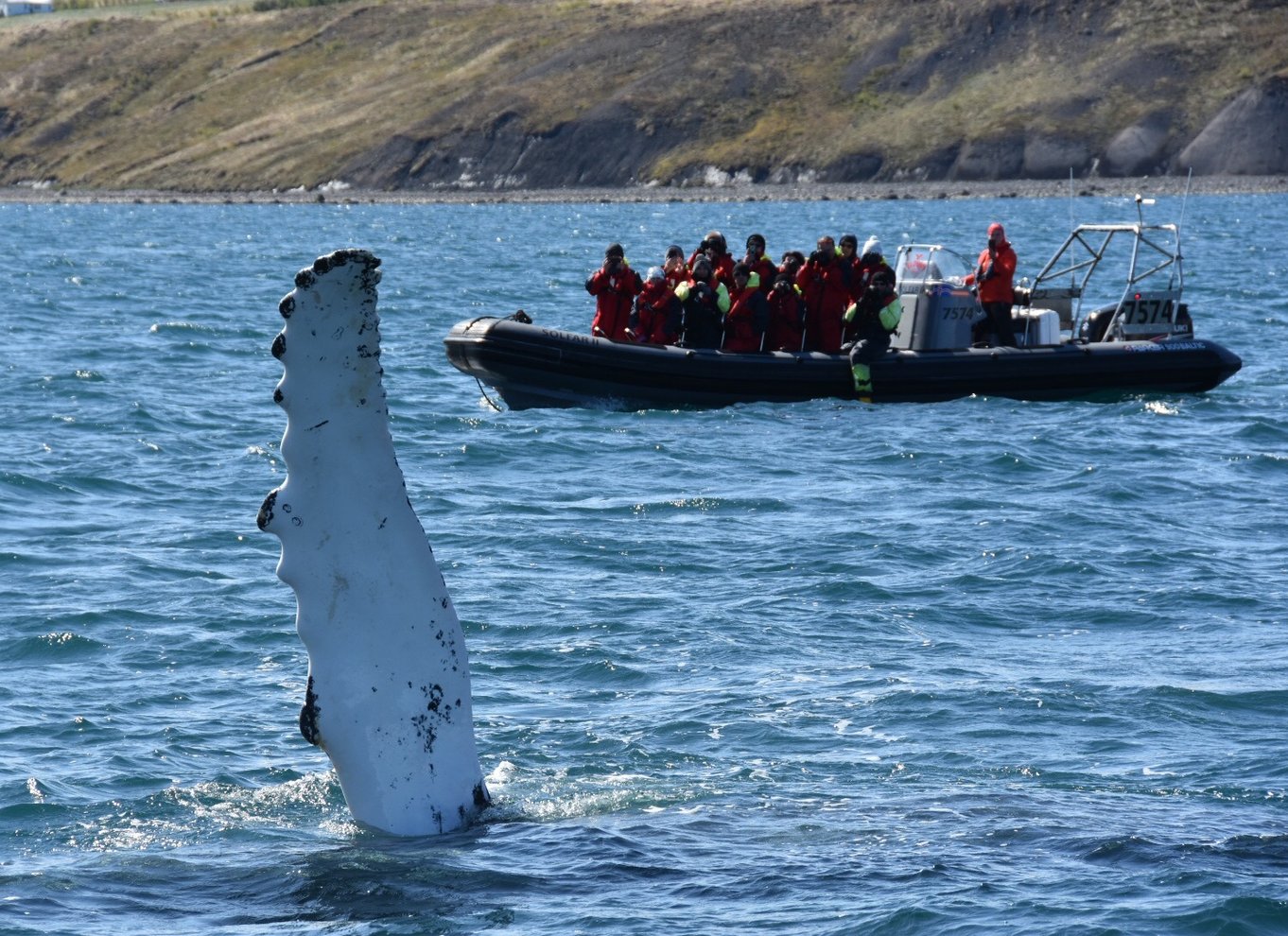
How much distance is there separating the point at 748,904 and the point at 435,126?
124112 millimetres

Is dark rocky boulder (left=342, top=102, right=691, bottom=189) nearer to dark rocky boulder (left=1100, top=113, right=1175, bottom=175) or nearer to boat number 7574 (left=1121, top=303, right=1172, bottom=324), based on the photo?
dark rocky boulder (left=1100, top=113, right=1175, bottom=175)

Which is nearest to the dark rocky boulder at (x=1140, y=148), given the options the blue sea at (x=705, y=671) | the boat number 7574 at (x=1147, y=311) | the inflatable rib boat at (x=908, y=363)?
the boat number 7574 at (x=1147, y=311)

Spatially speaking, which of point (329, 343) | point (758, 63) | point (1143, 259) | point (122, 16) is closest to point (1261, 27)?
point (758, 63)

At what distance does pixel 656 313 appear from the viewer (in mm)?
23875

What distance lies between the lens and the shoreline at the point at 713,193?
350ft

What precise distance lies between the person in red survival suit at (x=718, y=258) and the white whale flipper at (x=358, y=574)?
16.7m

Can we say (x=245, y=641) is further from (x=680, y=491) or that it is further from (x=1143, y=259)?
(x=1143, y=259)

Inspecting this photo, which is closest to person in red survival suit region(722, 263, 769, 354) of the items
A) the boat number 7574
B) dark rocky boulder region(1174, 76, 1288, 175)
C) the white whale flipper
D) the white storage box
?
the white storage box

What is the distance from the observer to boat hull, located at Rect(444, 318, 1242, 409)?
23.4 m

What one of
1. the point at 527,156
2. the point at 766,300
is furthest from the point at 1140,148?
the point at 766,300

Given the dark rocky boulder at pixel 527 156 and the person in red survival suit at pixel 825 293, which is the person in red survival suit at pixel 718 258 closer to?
the person in red survival suit at pixel 825 293

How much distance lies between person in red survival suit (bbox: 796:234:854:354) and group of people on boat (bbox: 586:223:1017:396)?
0.01 metres

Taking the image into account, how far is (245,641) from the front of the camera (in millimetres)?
12352

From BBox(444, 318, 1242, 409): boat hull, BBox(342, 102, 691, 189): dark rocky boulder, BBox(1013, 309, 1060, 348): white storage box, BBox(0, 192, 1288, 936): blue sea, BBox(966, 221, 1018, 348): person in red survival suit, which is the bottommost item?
BBox(0, 192, 1288, 936): blue sea
